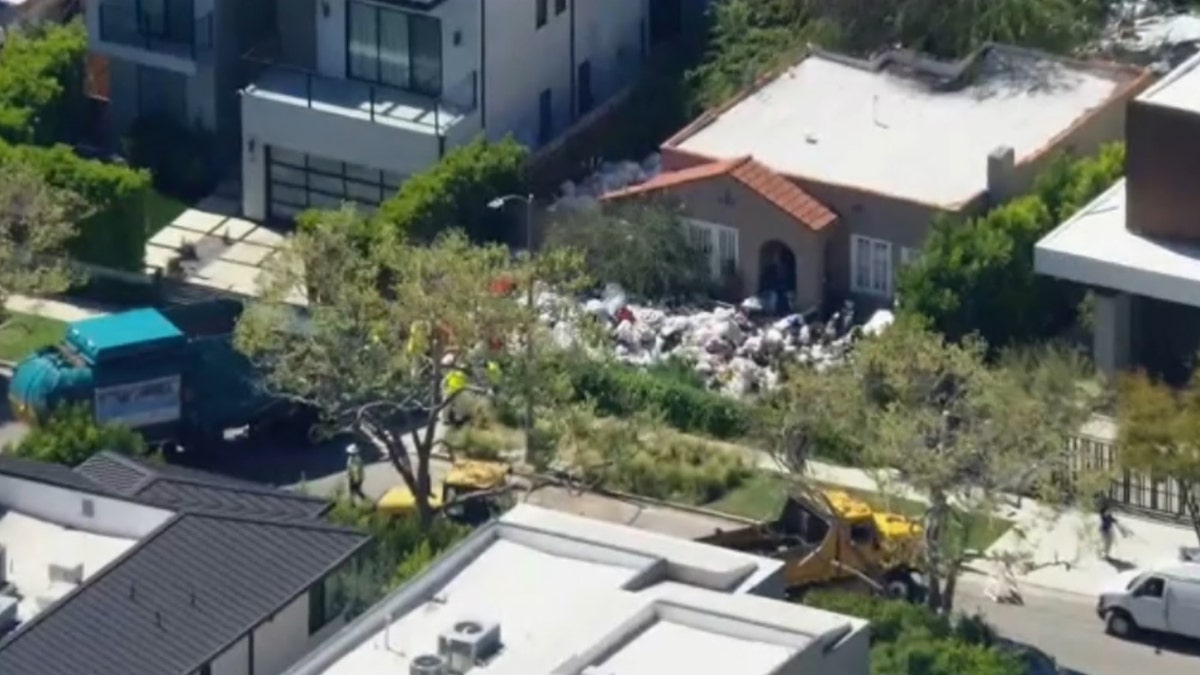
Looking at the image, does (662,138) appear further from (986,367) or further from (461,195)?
(986,367)

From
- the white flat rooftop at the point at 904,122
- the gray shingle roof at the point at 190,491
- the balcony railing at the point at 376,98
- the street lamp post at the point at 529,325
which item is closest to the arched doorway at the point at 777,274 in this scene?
the white flat rooftop at the point at 904,122

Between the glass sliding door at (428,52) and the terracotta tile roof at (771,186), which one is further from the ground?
the glass sliding door at (428,52)

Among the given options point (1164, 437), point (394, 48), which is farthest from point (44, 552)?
point (394, 48)

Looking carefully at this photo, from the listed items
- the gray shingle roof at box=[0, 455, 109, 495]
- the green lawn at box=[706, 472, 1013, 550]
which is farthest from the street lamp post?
the gray shingle roof at box=[0, 455, 109, 495]

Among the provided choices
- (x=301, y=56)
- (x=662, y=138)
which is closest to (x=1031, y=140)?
(x=662, y=138)

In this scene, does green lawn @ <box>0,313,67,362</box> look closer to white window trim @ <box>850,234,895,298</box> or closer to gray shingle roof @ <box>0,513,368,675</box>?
white window trim @ <box>850,234,895,298</box>

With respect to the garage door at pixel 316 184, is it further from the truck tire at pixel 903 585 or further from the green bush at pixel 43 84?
the truck tire at pixel 903 585
